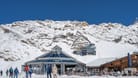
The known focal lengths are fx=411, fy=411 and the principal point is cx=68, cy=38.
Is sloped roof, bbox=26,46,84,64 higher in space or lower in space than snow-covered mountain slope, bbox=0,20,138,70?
lower

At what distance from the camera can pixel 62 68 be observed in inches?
2539

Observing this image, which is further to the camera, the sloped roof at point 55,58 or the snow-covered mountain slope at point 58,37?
the snow-covered mountain slope at point 58,37

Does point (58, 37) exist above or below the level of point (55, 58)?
above

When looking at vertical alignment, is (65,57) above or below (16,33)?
below

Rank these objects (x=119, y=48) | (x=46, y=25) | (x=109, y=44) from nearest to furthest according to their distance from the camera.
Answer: (x=119, y=48) < (x=109, y=44) < (x=46, y=25)

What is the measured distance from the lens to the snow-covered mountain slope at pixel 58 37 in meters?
101

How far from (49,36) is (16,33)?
41.0 feet

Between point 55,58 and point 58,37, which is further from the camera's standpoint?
point 58,37

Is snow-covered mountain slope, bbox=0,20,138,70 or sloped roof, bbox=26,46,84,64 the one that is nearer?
sloped roof, bbox=26,46,84,64

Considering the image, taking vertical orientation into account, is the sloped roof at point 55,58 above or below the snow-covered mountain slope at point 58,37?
below

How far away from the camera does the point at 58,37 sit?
126 m

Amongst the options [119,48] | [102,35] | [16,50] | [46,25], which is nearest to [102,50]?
[119,48]

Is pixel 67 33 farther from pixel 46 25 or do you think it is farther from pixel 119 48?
pixel 119 48

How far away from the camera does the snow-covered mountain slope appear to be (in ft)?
331
